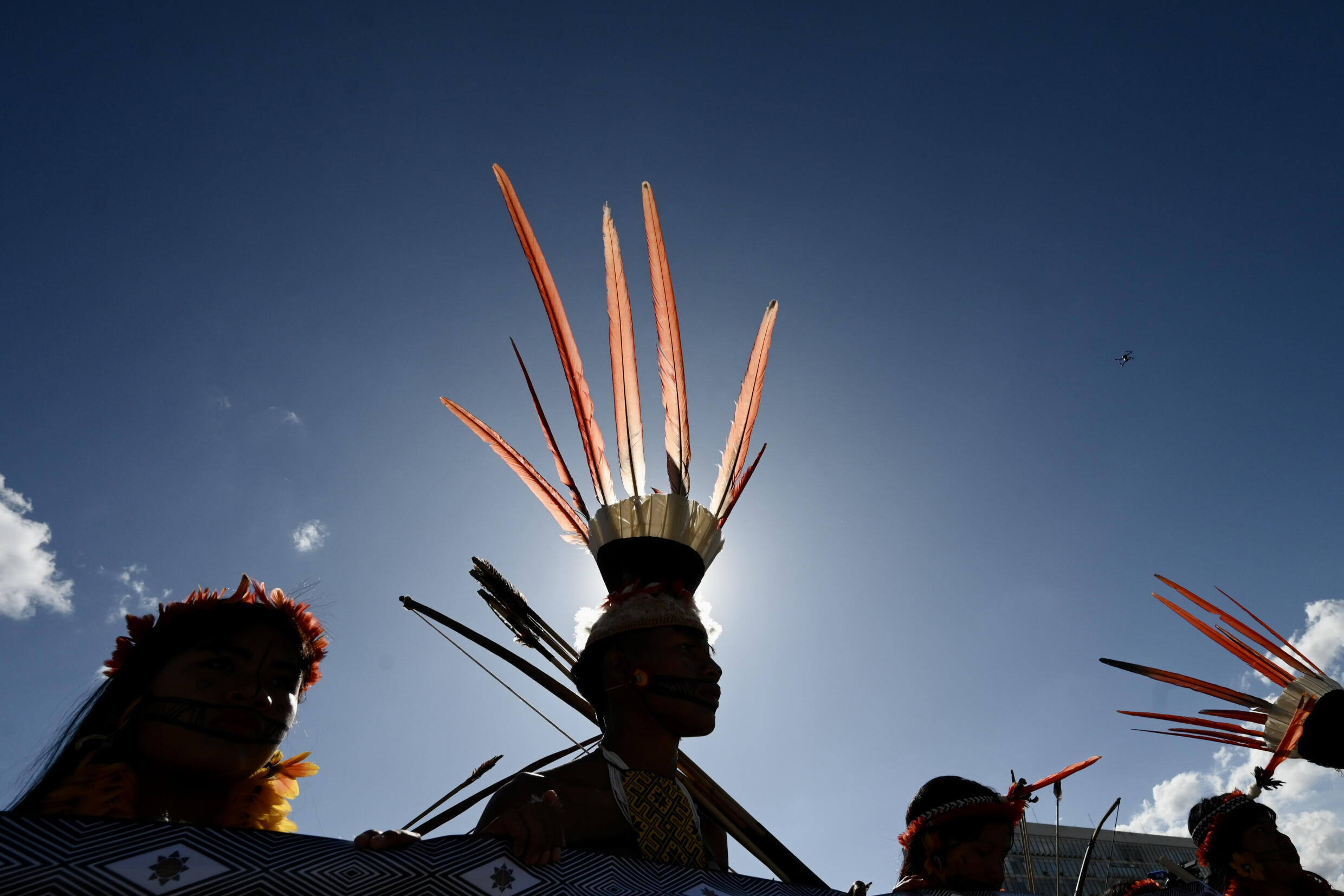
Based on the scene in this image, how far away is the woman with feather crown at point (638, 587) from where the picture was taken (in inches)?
90.1

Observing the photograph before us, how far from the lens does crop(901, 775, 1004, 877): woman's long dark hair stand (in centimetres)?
291

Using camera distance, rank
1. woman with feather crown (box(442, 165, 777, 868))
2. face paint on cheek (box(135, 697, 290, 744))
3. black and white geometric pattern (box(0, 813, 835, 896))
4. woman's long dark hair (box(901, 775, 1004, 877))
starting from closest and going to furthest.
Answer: black and white geometric pattern (box(0, 813, 835, 896))
face paint on cheek (box(135, 697, 290, 744))
woman with feather crown (box(442, 165, 777, 868))
woman's long dark hair (box(901, 775, 1004, 877))

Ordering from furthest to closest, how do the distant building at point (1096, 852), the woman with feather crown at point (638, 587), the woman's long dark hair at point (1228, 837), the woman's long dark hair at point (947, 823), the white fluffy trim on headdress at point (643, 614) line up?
the distant building at point (1096, 852) < the woman's long dark hair at point (1228, 837) < the woman's long dark hair at point (947, 823) < the white fluffy trim on headdress at point (643, 614) < the woman with feather crown at point (638, 587)

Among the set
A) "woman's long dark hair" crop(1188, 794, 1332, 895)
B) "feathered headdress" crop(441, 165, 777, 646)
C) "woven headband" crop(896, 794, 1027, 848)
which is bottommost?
"woman's long dark hair" crop(1188, 794, 1332, 895)

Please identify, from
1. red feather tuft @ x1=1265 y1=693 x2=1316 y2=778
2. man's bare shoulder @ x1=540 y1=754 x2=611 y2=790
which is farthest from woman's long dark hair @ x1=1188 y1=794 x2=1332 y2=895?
man's bare shoulder @ x1=540 y1=754 x2=611 y2=790

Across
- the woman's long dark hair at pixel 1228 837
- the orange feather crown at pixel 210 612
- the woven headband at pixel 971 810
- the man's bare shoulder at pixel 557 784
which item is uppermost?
the orange feather crown at pixel 210 612

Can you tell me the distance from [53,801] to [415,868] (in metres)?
1.14

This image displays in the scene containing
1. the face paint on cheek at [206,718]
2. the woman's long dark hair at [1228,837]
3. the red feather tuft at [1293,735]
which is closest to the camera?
the face paint on cheek at [206,718]

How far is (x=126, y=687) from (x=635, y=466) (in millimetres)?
1836

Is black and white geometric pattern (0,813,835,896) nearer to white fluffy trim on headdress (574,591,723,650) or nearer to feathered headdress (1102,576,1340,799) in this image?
white fluffy trim on headdress (574,591,723,650)

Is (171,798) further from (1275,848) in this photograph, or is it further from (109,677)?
(1275,848)

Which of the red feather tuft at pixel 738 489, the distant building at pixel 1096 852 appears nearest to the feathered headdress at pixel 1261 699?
the red feather tuft at pixel 738 489

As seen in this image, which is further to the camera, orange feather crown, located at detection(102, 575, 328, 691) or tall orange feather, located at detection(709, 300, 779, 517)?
tall orange feather, located at detection(709, 300, 779, 517)

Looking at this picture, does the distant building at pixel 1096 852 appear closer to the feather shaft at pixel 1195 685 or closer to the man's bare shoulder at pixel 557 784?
the feather shaft at pixel 1195 685
